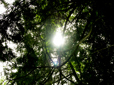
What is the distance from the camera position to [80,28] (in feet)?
10.4

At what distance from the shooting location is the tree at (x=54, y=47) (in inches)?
78.0

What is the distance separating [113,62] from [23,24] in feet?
9.59

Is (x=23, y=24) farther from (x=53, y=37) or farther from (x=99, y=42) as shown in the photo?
(x=99, y=42)

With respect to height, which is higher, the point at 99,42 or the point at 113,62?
the point at 99,42

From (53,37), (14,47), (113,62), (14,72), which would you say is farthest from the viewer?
(53,37)

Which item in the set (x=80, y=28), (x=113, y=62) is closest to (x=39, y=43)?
(x=80, y=28)

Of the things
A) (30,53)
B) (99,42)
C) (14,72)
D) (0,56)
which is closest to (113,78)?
(99,42)

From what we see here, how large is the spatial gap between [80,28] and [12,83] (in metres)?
2.99

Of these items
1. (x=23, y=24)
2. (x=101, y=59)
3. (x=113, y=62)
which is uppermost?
(x=23, y=24)

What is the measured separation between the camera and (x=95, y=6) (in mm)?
1934

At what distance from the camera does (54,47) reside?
340 centimetres

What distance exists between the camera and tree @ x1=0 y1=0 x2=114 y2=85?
6.50 feet

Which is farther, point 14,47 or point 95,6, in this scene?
point 14,47

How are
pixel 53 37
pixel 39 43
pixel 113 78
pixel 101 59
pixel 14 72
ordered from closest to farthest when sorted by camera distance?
pixel 113 78 → pixel 101 59 → pixel 14 72 → pixel 39 43 → pixel 53 37
